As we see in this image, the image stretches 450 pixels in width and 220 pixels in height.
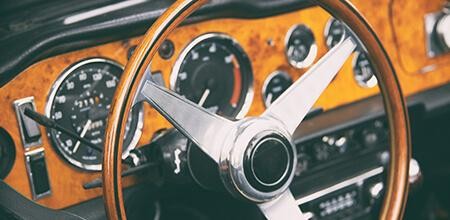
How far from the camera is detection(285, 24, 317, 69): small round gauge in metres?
2.23

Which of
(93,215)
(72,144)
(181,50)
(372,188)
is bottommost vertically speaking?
(372,188)

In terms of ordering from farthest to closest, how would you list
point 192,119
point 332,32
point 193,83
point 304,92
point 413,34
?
point 413,34 → point 332,32 → point 193,83 → point 304,92 → point 192,119

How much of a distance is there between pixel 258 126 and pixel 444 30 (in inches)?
38.5

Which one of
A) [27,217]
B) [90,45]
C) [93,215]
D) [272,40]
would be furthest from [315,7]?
[27,217]

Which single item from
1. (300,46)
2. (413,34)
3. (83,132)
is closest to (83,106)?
(83,132)

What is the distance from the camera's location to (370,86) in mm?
2400

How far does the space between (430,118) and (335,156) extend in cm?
39

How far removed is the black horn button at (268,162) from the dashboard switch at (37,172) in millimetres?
455

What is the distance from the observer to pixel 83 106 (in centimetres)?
193

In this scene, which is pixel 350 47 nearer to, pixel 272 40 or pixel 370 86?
pixel 272 40

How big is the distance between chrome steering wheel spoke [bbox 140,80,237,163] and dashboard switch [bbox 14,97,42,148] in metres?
0.35

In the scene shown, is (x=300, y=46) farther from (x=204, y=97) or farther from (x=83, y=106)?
(x=83, y=106)

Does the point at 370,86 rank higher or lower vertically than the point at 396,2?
lower

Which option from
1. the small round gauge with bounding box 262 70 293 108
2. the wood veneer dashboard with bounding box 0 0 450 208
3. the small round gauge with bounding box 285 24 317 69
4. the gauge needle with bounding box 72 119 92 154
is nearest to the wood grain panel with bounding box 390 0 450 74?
the wood veneer dashboard with bounding box 0 0 450 208
